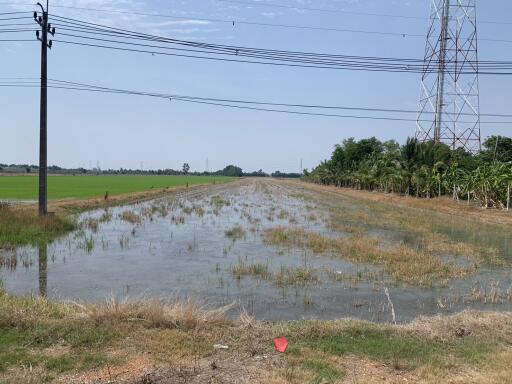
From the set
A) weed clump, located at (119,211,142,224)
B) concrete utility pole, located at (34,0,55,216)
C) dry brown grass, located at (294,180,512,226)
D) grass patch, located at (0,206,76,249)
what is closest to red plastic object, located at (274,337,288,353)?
grass patch, located at (0,206,76,249)

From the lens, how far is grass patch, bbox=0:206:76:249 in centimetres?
1547

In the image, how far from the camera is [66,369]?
4.87 m

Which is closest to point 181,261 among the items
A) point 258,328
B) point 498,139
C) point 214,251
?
point 214,251

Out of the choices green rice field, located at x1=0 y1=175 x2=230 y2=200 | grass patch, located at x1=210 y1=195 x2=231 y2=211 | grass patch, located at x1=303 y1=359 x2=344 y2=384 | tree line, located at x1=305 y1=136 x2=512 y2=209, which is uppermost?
tree line, located at x1=305 y1=136 x2=512 y2=209

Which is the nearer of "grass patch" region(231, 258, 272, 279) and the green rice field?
"grass patch" region(231, 258, 272, 279)

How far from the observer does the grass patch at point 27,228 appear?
15469mm

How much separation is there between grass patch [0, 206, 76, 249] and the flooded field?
2.49ft

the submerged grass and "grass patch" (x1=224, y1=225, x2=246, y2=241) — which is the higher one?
the submerged grass

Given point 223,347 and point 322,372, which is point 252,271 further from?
point 322,372

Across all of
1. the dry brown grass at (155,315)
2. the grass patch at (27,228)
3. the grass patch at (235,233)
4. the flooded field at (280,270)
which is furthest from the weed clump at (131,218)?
the dry brown grass at (155,315)

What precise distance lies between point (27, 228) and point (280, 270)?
1034 cm

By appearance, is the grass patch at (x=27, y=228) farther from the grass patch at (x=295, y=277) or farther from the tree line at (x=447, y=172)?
the tree line at (x=447, y=172)

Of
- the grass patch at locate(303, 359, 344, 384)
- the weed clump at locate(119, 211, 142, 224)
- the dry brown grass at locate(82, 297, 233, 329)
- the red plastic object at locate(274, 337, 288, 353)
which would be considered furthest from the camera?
the weed clump at locate(119, 211, 142, 224)

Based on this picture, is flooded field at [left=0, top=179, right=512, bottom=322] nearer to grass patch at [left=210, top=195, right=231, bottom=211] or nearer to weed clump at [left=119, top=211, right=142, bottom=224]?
weed clump at [left=119, top=211, right=142, bottom=224]
